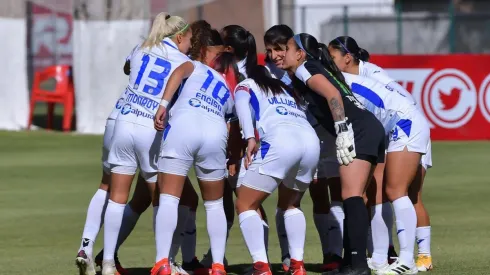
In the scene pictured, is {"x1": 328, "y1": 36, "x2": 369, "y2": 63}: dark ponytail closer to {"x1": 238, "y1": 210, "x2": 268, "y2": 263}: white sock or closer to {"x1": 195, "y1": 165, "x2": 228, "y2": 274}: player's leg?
{"x1": 195, "y1": 165, "x2": 228, "y2": 274}: player's leg

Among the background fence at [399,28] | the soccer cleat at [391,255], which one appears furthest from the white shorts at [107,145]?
the background fence at [399,28]

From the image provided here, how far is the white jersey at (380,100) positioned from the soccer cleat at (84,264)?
92.4 inches

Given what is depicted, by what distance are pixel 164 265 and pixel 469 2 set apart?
29.1m

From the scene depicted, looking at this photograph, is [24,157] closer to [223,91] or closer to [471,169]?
[471,169]

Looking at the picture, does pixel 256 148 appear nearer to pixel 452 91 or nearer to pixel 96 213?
pixel 96 213

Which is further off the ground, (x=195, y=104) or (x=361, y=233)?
(x=195, y=104)

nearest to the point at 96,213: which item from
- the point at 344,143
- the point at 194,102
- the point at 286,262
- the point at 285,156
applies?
the point at 194,102

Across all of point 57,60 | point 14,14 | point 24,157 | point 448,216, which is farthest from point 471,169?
point 57,60

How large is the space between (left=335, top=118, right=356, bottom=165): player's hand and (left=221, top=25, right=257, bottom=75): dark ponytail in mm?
1014

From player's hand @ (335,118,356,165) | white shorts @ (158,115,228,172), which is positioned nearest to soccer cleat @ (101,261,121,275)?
white shorts @ (158,115,228,172)

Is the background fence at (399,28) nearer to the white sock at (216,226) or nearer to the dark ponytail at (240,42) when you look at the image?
the dark ponytail at (240,42)

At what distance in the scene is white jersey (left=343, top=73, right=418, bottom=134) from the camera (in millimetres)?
8484

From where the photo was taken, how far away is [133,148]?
26.5ft

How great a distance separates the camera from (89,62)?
21719 mm
